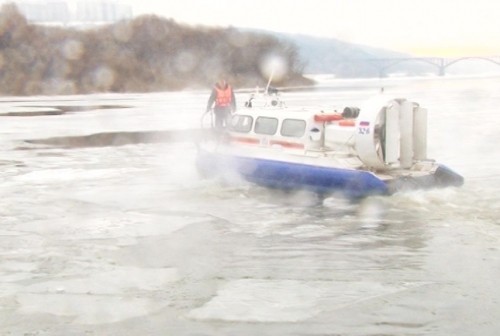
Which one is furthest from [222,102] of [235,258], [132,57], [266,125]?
[132,57]

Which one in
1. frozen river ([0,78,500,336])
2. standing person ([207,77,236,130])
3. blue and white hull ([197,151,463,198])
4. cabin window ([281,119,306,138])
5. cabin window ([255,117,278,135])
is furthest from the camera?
standing person ([207,77,236,130])

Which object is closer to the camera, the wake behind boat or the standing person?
the wake behind boat

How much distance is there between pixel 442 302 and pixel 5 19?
78244 millimetres

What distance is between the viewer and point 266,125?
13070 mm

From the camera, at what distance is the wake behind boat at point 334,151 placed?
11375 mm

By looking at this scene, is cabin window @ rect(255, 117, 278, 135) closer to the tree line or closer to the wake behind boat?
the wake behind boat

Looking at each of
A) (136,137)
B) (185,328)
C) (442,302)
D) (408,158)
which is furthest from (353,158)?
(136,137)

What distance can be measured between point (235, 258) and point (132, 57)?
74394 millimetres

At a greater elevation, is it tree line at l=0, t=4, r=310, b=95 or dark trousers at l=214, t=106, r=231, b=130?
tree line at l=0, t=4, r=310, b=95

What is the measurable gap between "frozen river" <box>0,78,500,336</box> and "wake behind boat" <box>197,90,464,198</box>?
26 cm

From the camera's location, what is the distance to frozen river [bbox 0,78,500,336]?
6.05m

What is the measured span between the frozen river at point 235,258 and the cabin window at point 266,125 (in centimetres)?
102

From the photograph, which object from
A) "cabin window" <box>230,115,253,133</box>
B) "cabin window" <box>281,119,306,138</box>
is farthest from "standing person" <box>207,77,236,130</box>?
"cabin window" <box>281,119,306,138</box>

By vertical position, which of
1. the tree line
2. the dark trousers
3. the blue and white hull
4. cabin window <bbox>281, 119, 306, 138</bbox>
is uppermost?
the tree line
